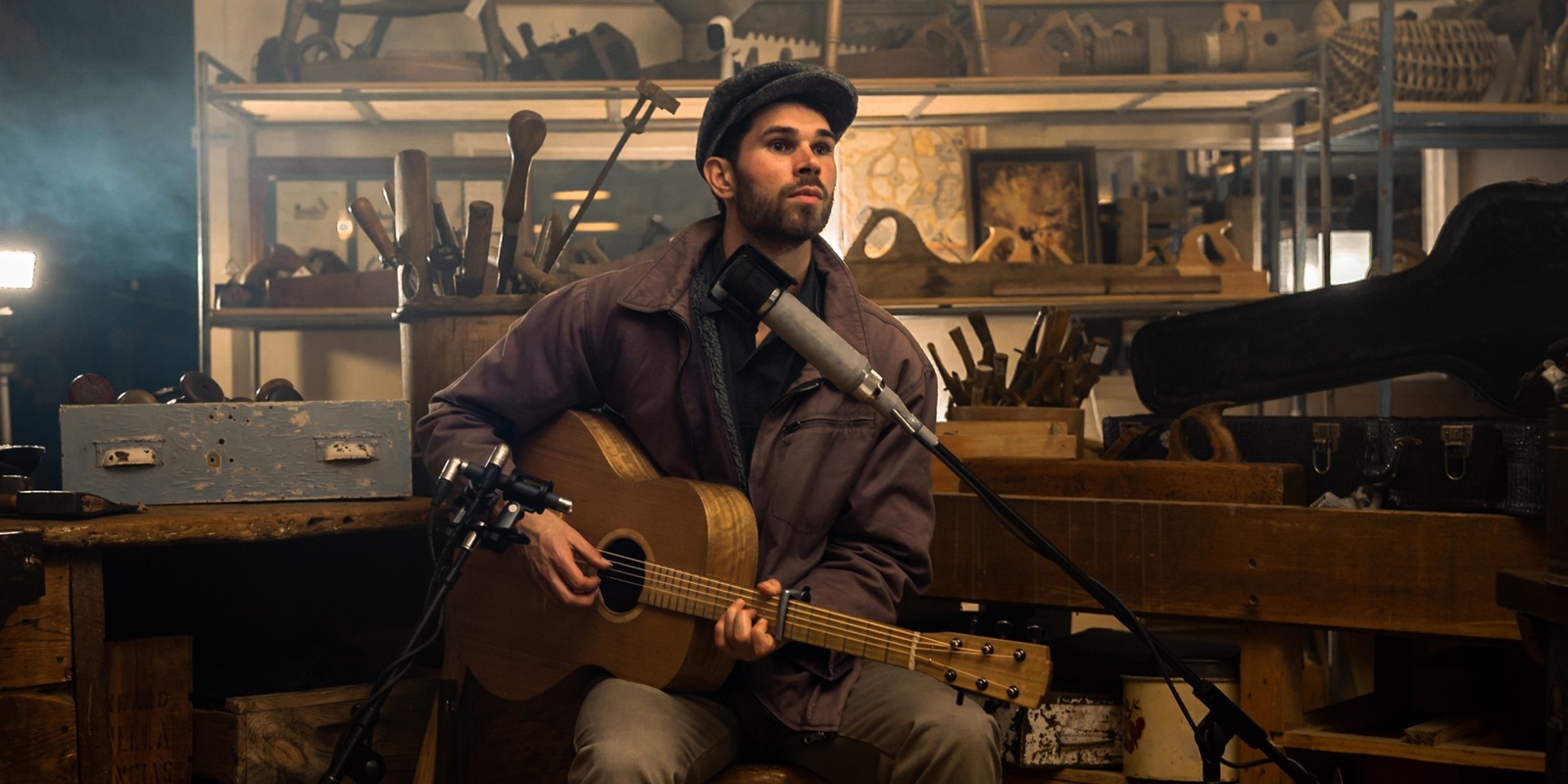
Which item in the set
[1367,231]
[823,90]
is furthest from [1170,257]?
[823,90]

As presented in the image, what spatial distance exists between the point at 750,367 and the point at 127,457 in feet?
3.66

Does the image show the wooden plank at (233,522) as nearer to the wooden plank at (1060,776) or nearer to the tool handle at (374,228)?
the tool handle at (374,228)

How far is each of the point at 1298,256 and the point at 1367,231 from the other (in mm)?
640

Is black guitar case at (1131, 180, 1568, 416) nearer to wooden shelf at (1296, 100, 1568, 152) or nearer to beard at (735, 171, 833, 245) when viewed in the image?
beard at (735, 171, 833, 245)

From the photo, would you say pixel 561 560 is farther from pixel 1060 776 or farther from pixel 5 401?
pixel 5 401

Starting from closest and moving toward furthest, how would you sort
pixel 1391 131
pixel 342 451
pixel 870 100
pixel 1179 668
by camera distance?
1. pixel 1179 668
2. pixel 342 451
3. pixel 1391 131
4. pixel 870 100

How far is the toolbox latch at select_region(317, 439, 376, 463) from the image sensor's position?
2404mm

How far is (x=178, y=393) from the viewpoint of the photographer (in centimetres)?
254

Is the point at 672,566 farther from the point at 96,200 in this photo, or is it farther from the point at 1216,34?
the point at 96,200

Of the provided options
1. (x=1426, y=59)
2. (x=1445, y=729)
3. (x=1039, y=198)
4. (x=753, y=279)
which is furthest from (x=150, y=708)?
(x=1426, y=59)

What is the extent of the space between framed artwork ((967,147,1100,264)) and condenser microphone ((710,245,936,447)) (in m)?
2.81

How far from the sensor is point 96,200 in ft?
16.4

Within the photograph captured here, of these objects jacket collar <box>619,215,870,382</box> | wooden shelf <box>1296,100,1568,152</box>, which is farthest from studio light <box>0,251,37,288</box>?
wooden shelf <box>1296,100,1568,152</box>

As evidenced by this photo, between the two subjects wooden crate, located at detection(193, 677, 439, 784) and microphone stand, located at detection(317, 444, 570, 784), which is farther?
wooden crate, located at detection(193, 677, 439, 784)
